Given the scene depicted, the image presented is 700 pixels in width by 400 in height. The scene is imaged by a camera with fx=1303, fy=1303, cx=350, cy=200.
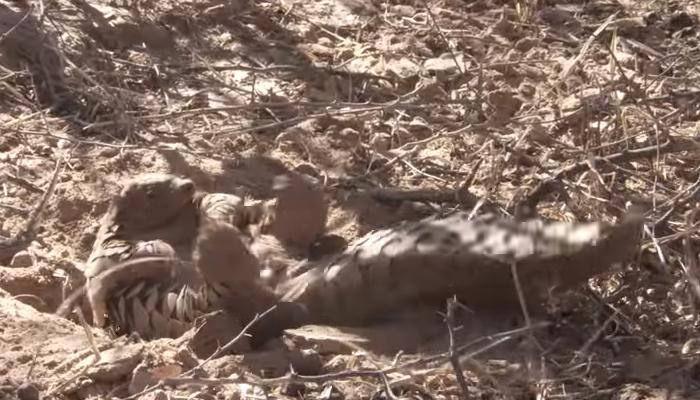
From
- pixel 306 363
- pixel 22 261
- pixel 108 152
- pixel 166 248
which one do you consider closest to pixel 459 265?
pixel 306 363

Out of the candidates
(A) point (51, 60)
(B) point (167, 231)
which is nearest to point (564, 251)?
(B) point (167, 231)

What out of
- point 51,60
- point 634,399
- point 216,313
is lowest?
point 634,399

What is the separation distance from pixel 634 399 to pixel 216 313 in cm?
106

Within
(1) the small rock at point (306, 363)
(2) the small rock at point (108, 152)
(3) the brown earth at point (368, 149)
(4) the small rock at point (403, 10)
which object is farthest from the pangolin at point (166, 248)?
(4) the small rock at point (403, 10)

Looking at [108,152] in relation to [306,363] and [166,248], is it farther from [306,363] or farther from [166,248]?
[306,363]

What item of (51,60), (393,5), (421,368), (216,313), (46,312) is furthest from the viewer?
(393,5)

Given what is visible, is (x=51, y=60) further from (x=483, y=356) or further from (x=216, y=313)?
(x=483, y=356)

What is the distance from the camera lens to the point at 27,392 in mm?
2969

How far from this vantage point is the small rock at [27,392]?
117 inches

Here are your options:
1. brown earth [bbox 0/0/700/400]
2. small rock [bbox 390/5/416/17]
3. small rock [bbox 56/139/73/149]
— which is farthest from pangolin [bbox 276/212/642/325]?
small rock [bbox 390/5/416/17]

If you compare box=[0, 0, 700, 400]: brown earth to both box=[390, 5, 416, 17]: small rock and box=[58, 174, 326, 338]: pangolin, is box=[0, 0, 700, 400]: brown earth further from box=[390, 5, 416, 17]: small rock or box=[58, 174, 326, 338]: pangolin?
box=[58, 174, 326, 338]: pangolin

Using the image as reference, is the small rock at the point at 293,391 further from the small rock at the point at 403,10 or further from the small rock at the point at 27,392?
the small rock at the point at 403,10

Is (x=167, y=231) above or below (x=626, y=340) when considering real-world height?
above

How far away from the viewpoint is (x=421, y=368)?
311cm
